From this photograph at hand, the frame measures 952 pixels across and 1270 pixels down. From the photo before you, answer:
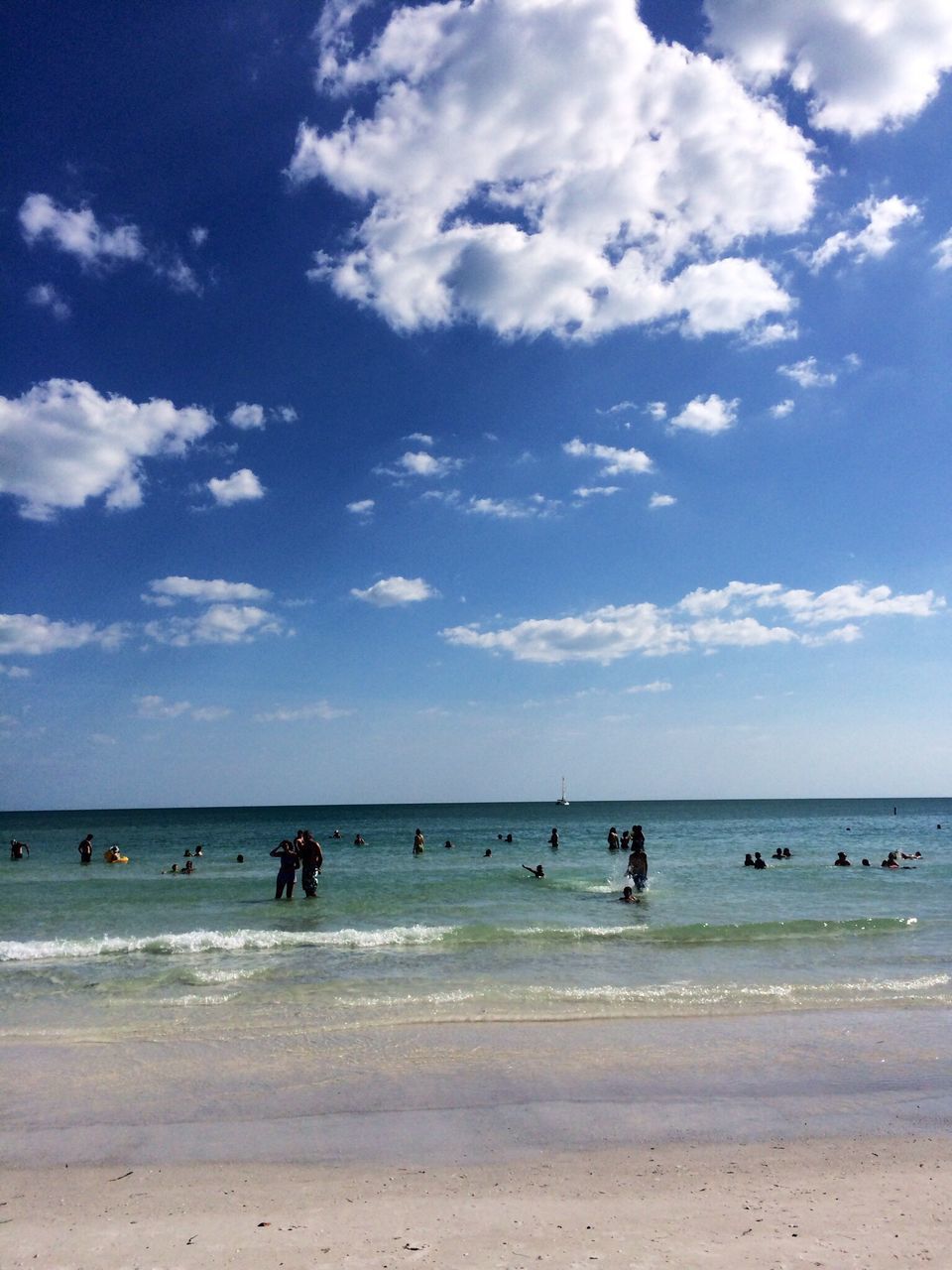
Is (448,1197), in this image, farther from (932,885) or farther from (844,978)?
(932,885)

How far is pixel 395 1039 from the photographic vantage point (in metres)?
9.02

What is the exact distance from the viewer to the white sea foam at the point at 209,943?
48.6ft

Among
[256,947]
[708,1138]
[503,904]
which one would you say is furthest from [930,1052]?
[503,904]

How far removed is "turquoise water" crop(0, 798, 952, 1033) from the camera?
10789mm

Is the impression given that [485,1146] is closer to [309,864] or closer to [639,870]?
[309,864]

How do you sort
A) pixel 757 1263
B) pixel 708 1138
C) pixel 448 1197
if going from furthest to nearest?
1. pixel 708 1138
2. pixel 448 1197
3. pixel 757 1263

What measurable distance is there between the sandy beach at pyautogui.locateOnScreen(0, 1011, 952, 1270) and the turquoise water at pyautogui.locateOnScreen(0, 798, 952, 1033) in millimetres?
1378

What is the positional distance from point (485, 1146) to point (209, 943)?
10939mm

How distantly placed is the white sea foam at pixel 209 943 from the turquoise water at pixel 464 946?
0.23ft

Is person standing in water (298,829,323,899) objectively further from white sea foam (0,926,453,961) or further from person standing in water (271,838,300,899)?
white sea foam (0,926,453,961)

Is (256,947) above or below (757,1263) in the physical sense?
below

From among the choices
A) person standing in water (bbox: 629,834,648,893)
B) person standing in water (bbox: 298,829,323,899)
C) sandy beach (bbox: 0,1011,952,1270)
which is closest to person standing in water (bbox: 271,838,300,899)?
person standing in water (bbox: 298,829,323,899)

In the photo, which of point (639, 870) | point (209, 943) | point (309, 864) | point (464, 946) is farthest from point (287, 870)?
point (639, 870)

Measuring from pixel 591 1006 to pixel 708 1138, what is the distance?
4.15m
